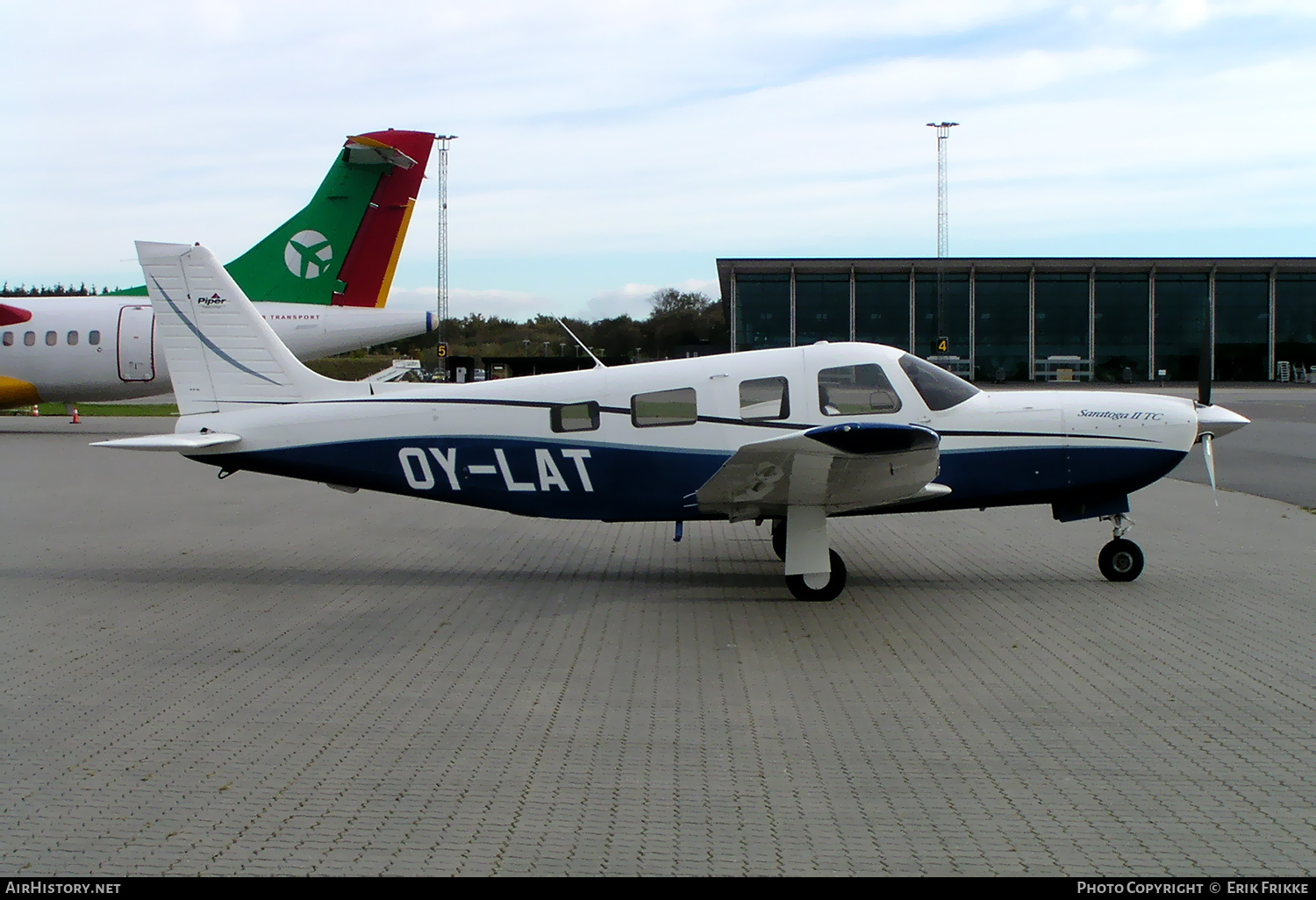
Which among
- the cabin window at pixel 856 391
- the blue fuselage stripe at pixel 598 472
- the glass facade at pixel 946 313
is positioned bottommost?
the blue fuselage stripe at pixel 598 472

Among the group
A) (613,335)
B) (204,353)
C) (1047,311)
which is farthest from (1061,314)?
(204,353)

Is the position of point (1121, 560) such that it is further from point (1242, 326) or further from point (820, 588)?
point (1242, 326)

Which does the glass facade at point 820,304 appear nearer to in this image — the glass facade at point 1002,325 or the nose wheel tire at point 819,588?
the glass facade at point 1002,325

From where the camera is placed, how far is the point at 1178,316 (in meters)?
56.7

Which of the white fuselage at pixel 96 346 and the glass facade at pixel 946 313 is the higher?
the glass facade at pixel 946 313

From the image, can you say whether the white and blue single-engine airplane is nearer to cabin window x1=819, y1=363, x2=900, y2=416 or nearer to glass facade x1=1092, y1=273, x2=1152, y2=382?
cabin window x1=819, y1=363, x2=900, y2=416

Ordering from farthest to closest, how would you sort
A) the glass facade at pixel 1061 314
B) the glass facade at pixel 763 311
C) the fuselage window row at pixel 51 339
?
the glass facade at pixel 1061 314 → the glass facade at pixel 763 311 → the fuselage window row at pixel 51 339

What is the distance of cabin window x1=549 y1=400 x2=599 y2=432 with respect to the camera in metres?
9.12

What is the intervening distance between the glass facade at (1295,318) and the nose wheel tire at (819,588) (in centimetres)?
5982

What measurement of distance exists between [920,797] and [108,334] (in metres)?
23.8

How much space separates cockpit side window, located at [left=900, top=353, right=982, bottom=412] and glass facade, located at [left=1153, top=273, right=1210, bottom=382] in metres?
53.7

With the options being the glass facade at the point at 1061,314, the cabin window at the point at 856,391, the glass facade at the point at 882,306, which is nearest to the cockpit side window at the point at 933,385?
the cabin window at the point at 856,391

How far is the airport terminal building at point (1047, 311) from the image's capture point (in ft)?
177

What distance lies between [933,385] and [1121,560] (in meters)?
2.29
